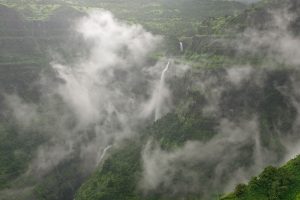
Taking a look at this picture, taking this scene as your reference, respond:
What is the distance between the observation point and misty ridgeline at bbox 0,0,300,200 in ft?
407

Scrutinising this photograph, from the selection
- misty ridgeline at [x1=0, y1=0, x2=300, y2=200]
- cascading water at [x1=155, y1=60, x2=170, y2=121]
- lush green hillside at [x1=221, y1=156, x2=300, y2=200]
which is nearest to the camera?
lush green hillside at [x1=221, y1=156, x2=300, y2=200]

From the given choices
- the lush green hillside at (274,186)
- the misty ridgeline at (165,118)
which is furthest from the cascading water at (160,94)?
the lush green hillside at (274,186)

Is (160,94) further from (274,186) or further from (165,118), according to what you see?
(274,186)

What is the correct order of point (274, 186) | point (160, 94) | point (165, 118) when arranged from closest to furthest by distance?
point (274, 186), point (165, 118), point (160, 94)

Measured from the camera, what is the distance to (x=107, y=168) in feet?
463

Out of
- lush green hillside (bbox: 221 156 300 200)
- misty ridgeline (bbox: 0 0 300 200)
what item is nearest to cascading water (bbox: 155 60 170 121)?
misty ridgeline (bbox: 0 0 300 200)

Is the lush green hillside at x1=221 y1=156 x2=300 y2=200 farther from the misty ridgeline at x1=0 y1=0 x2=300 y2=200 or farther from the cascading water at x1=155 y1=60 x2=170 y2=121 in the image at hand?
the cascading water at x1=155 y1=60 x2=170 y2=121

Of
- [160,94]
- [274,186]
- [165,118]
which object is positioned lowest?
[274,186]

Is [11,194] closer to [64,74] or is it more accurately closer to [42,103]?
[42,103]

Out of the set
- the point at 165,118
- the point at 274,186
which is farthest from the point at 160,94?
the point at 274,186

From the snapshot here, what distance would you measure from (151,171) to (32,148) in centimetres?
5361

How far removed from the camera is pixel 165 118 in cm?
15200

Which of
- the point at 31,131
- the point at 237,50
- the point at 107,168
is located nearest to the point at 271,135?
the point at 237,50

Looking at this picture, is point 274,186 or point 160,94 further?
point 160,94
